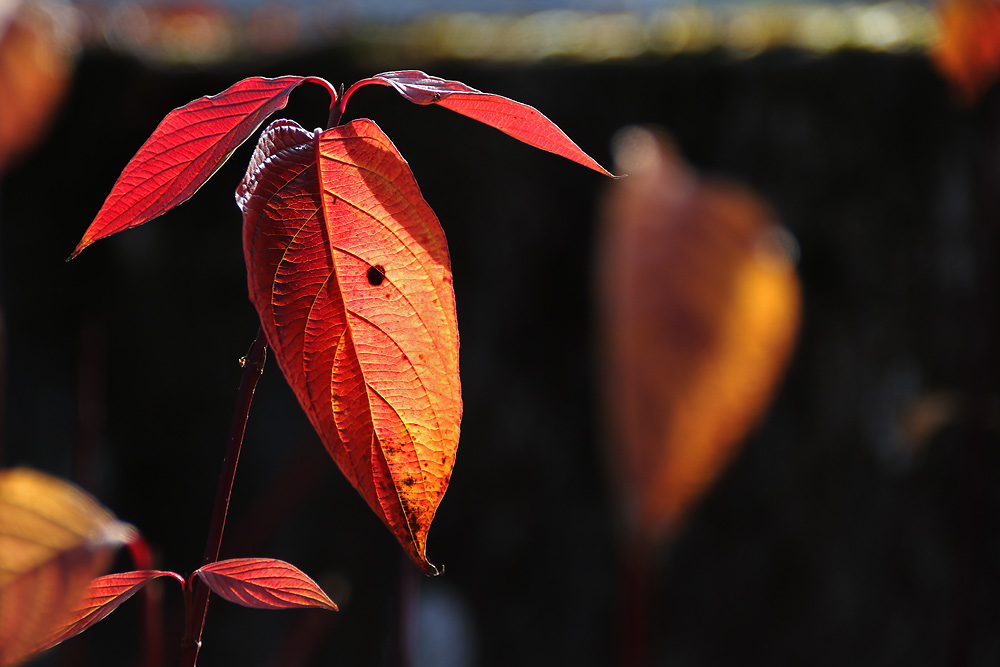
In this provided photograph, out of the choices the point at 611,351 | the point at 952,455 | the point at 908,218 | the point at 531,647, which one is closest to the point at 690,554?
the point at 531,647

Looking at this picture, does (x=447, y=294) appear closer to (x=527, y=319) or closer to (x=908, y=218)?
(x=527, y=319)

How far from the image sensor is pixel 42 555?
9.2 inches

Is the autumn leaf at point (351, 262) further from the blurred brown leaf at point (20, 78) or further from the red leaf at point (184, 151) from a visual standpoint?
the blurred brown leaf at point (20, 78)

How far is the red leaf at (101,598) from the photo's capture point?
218mm

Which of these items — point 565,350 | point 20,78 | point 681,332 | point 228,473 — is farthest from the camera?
point 565,350

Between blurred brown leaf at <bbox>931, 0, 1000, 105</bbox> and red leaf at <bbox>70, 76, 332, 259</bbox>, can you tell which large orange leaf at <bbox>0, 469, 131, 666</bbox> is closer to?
red leaf at <bbox>70, 76, 332, 259</bbox>

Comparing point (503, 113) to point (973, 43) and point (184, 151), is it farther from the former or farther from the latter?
point (973, 43)

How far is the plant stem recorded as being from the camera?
0.67 ft

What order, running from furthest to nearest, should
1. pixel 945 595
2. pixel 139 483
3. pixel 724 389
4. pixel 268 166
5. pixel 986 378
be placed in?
pixel 139 483 → pixel 945 595 → pixel 986 378 → pixel 724 389 → pixel 268 166

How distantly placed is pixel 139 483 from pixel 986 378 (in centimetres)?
126

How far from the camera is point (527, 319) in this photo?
1.35 meters

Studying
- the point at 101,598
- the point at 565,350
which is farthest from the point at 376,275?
the point at 565,350

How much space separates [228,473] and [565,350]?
3.75ft

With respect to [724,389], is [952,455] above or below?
below
